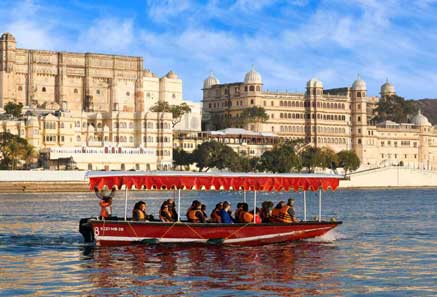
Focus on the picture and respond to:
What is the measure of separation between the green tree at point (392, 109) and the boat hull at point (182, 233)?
15077 cm

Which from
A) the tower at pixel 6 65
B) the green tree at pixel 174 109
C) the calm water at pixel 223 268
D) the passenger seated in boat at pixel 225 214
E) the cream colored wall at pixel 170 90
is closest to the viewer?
the calm water at pixel 223 268

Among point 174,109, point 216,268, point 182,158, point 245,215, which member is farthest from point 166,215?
point 174,109

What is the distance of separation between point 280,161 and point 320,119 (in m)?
37.4

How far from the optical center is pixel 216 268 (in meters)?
28.4

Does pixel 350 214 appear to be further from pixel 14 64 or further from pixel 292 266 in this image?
pixel 14 64

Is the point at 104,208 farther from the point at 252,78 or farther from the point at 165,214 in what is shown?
the point at 252,78

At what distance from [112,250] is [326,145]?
128m

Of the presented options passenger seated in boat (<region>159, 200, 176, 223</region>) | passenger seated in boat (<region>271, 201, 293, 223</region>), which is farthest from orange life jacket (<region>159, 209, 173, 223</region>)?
passenger seated in boat (<region>271, 201, 293, 223</region>)

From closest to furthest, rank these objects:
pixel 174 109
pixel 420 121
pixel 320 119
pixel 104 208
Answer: pixel 104 208 → pixel 174 109 → pixel 320 119 → pixel 420 121

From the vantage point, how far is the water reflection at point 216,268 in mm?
24938

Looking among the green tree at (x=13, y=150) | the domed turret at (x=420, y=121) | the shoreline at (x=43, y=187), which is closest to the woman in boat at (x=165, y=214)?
the shoreline at (x=43, y=187)

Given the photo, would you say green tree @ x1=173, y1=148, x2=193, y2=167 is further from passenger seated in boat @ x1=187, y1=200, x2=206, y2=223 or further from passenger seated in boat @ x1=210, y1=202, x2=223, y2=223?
passenger seated in boat @ x1=187, y1=200, x2=206, y2=223

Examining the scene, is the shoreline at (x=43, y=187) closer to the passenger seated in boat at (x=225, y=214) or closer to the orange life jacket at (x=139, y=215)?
the orange life jacket at (x=139, y=215)

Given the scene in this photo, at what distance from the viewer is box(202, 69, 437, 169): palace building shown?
15550cm
